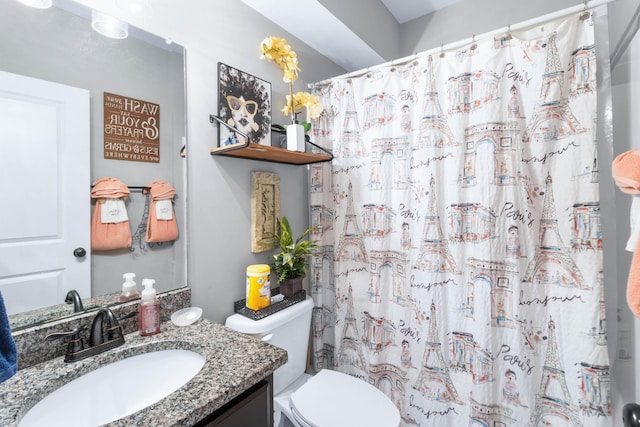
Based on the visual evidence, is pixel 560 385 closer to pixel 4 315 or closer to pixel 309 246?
pixel 309 246

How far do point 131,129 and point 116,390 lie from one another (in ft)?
2.73

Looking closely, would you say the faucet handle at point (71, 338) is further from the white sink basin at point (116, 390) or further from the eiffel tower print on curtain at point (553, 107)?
the eiffel tower print on curtain at point (553, 107)

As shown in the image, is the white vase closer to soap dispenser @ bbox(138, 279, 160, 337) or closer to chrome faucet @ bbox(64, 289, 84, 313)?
soap dispenser @ bbox(138, 279, 160, 337)

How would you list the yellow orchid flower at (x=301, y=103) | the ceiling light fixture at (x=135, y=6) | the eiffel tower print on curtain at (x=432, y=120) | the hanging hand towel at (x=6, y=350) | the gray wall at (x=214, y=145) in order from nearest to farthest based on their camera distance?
the hanging hand towel at (x=6, y=350), the ceiling light fixture at (x=135, y=6), the gray wall at (x=214, y=145), the eiffel tower print on curtain at (x=432, y=120), the yellow orchid flower at (x=301, y=103)

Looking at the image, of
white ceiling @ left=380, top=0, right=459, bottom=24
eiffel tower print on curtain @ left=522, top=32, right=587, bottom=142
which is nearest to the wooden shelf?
eiffel tower print on curtain @ left=522, top=32, right=587, bottom=142

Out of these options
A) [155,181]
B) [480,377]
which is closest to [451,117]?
[480,377]

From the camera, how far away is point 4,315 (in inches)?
20.0

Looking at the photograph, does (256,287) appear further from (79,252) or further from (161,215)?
(79,252)

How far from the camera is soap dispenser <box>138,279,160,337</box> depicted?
956 mm

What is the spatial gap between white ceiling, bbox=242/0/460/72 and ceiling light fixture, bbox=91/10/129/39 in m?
0.62

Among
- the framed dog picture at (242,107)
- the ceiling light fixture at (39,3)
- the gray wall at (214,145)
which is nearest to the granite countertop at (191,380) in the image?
the gray wall at (214,145)

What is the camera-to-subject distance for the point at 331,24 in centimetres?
150

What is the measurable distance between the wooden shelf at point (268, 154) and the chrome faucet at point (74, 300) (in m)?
0.69

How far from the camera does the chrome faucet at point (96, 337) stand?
807 millimetres
